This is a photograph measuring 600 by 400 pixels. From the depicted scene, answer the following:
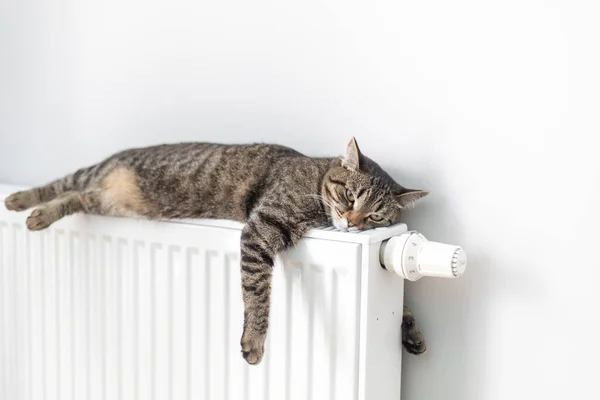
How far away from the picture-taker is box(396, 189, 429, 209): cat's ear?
3.62ft

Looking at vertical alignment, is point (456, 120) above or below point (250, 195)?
above

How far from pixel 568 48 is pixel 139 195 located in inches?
32.8

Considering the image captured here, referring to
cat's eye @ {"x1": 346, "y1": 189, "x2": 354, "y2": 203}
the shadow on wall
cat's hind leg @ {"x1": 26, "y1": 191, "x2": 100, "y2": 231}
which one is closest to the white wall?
the shadow on wall

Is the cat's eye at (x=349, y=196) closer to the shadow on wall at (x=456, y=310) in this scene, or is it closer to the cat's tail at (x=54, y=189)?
the shadow on wall at (x=456, y=310)

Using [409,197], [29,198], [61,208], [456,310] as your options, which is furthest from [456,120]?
[29,198]

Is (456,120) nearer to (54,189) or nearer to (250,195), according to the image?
(250,195)

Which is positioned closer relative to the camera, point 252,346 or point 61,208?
point 252,346

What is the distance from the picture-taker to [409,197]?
1.12 m

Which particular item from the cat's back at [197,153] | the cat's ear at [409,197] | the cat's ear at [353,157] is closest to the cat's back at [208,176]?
the cat's back at [197,153]

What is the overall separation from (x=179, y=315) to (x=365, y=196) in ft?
1.41

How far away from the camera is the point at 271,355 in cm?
115

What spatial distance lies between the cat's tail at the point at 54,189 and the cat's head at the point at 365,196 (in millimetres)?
548

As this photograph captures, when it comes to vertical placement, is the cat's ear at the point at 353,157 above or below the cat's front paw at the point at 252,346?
above

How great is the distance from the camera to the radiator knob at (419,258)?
105cm
